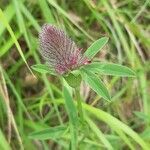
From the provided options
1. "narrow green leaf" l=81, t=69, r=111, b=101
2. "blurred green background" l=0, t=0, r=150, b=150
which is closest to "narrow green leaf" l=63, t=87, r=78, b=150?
"narrow green leaf" l=81, t=69, r=111, b=101

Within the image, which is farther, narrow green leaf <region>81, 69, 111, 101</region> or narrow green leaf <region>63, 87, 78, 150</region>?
narrow green leaf <region>63, 87, 78, 150</region>

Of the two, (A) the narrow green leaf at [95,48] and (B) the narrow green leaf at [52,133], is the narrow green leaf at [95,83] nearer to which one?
(A) the narrow green leaf at [95,48]

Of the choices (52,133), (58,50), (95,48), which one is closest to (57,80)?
(52,133)

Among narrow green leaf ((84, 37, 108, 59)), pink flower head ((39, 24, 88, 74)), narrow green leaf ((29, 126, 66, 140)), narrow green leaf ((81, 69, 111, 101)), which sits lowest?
narrow green leaf ((29, 126, 66, 140))

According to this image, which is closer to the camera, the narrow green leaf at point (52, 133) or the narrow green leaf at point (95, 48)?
the narrow green leaf at point (95, 48)

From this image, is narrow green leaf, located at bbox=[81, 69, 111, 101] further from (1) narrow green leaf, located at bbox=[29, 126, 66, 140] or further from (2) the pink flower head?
(1) narrow green leaf, located at bbox=[29, 126, 66, 140]

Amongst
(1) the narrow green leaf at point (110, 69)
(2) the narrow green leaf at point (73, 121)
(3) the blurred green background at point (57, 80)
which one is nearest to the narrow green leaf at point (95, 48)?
(1) the narrow green leaf at point (110, 69)

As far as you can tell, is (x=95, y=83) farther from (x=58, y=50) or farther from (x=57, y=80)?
(x=57, y=80)
